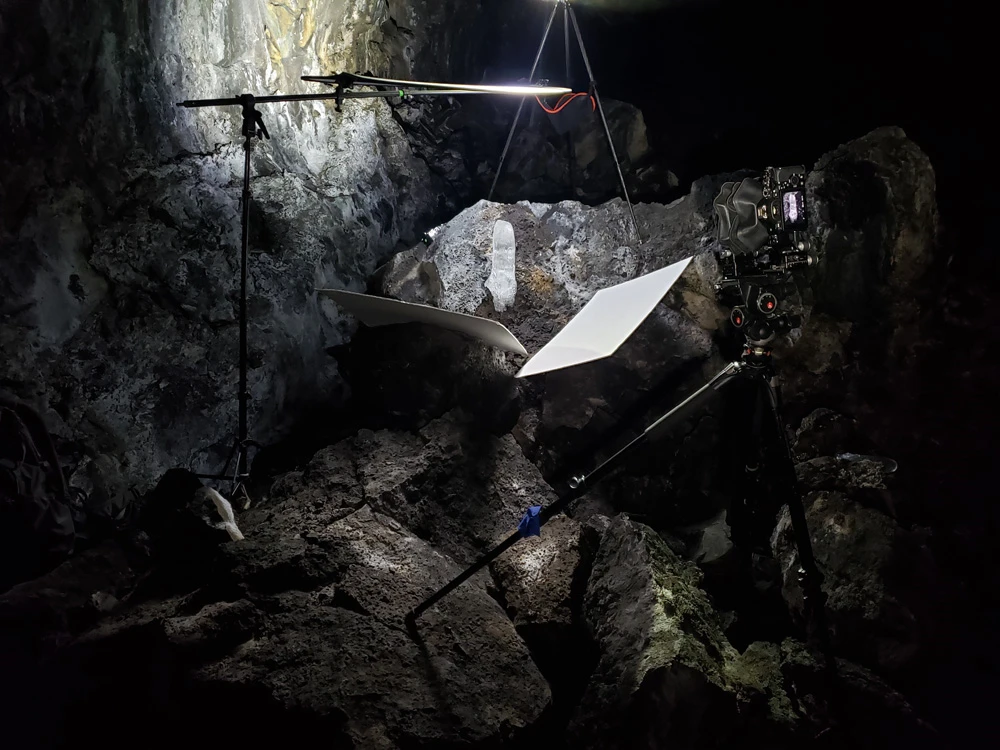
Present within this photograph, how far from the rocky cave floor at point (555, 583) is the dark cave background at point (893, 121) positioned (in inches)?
0.7

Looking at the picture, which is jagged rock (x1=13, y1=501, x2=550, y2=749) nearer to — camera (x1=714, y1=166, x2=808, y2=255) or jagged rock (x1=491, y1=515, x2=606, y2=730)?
jagged rock (x1=491, y1=515, x2=606, y2=730)

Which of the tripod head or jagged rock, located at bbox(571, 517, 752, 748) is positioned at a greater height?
the tripod head

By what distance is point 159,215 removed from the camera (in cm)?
265

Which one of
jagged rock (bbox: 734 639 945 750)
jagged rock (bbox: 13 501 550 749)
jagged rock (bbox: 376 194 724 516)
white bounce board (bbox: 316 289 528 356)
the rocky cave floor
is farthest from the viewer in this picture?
jagged rock (bbox: 376 194 724 516)

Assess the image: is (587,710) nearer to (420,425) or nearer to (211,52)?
(420,425)

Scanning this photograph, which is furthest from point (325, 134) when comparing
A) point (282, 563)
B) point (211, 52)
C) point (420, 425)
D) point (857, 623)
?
point (857, 623)

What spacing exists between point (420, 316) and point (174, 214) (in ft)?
4.03

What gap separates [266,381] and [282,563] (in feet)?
3.97

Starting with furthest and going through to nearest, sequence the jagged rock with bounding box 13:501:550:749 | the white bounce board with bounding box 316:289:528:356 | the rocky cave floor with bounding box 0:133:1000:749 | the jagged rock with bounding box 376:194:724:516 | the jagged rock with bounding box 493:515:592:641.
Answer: the jagged rock with bounding box 376:194:724:516
the white bounce board with bounding box 316:289:528:356
the jagged rock with bounding box 493:515:592:641
the rocky cave floor with bounding box 0:133:1000:749
the jagged rock with bounding box 13:501:550:749

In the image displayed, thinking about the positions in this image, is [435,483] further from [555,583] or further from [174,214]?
[174,214]

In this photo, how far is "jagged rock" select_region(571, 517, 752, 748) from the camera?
1.89m

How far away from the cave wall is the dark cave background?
1.18 meters

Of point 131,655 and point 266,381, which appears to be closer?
point 131,655

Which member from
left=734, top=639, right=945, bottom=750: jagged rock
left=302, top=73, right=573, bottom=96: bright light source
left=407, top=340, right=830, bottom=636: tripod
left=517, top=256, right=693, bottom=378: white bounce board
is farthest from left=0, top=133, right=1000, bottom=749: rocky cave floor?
left=302, top=73, right=573, bottom=96: bright light source
